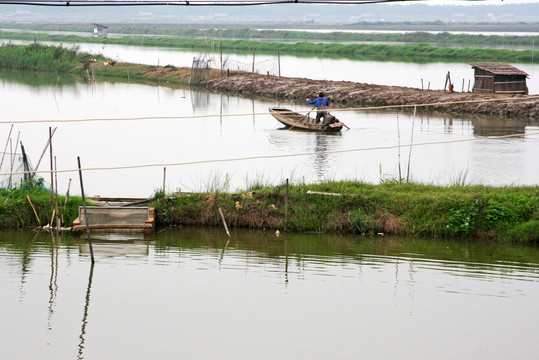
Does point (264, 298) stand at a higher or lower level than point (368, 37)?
lower

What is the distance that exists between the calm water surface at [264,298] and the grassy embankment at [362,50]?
134 feet

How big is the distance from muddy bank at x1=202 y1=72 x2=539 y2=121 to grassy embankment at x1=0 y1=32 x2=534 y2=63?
13.7 meters

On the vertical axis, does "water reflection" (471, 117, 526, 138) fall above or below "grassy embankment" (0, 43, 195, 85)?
below

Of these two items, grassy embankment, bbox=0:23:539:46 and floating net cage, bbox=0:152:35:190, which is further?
grassy embankment, bbox=0:23:539:46

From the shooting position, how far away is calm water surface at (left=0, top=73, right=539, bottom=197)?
16281mm

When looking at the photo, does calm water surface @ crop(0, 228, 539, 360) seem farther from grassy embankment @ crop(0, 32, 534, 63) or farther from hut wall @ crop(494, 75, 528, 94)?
grassy embankment @ crop(0, 32, 534, 63)

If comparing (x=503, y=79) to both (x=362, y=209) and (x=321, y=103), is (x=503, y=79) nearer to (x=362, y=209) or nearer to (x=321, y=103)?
(x=321, y=103)

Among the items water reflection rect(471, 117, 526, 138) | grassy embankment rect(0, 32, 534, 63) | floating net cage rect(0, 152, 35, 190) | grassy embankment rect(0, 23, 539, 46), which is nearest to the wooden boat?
water reflection rect(471, 117, 526, 138)

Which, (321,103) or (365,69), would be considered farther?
(365,69)

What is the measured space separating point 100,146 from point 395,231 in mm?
11432

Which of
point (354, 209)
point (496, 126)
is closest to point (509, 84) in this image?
point (496, 126)

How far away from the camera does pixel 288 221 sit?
40.7 feet

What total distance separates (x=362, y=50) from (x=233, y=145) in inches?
1876

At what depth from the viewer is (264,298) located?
962cm
